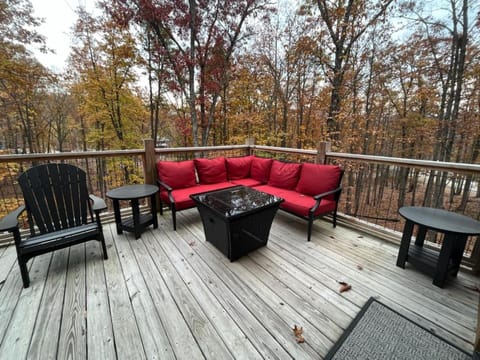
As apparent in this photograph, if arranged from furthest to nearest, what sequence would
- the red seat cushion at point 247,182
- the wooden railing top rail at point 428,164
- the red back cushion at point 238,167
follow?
the red back cushion at point 238,167 < the red seat cushion at point 247,182 < the wooden railing top rail at point 428,164

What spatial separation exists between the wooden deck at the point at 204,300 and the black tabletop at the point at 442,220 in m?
0.60

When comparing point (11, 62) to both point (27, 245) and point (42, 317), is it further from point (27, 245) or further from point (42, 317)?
point (42, 317)

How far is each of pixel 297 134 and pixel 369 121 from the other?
2534mm

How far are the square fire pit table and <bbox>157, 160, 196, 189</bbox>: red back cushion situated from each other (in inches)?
32.5

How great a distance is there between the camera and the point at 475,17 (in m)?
4.46

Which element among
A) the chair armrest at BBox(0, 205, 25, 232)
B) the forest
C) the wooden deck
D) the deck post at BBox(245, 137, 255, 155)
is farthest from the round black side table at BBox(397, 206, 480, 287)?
the forest

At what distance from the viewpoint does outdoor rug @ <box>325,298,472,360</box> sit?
1.22 m

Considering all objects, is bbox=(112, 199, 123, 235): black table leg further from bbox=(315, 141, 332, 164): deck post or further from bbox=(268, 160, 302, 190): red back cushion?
bbox=(315, 141, 332, 164): deck post

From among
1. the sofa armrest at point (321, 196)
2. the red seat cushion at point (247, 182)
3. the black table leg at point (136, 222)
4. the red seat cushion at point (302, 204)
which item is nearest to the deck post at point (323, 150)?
the sofa armrest at point (321, 196)

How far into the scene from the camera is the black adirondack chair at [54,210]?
1.81 m

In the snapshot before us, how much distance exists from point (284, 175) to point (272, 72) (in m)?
5.72

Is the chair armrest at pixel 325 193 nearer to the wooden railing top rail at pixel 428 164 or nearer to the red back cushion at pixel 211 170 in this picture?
the wooden railing top rail at pixel 428 164

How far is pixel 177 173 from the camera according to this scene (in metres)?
3.13

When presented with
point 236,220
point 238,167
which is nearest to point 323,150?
point 238,167
